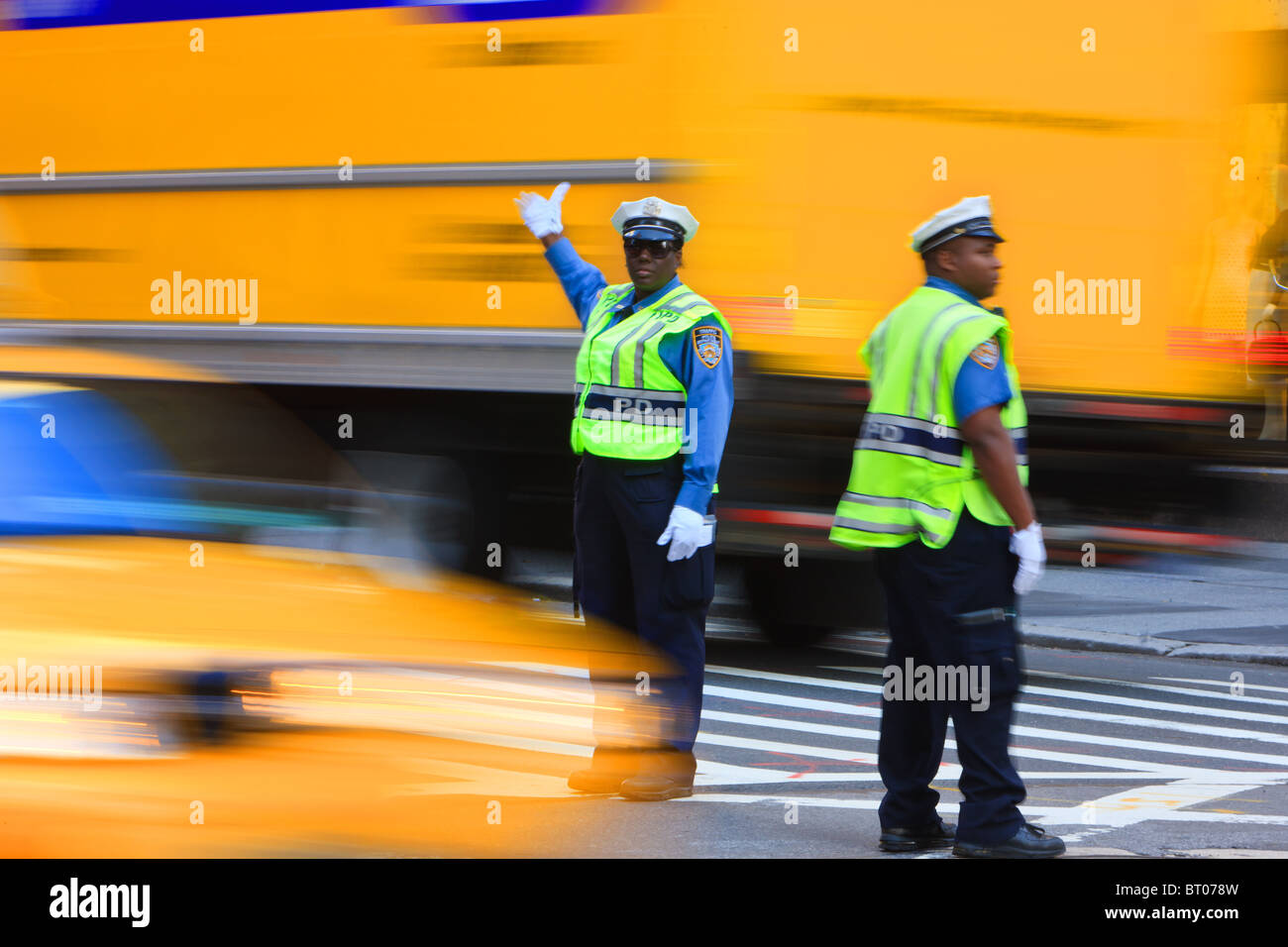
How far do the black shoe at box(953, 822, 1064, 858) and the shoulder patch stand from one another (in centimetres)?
129

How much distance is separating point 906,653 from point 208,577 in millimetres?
2089

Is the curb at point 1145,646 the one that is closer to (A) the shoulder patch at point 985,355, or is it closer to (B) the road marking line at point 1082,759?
(B) the road marking line at point 1082,759

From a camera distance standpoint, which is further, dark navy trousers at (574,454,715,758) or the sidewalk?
the sidewalk

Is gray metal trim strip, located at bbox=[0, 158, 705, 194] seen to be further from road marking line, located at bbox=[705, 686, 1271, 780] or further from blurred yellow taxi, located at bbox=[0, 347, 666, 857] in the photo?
blurred yellow taxi, located at bbox=[0, 347, 666, 857]

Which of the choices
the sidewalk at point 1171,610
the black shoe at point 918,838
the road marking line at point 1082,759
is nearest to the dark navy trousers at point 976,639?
the black shoe at point 918,838

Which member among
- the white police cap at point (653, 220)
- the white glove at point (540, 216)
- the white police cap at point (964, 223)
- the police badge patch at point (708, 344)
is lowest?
the police badge patch at point (708, 344)

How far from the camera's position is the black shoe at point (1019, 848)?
215 inches

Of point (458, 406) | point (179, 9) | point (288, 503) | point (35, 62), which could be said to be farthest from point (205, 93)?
point (288, 503)

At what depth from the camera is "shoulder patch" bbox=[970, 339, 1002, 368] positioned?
5.38m

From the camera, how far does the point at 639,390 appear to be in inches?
247

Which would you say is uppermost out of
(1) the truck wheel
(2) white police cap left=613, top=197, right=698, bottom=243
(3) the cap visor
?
(2) white police cap left=613, top=197, right=698, bottom=243

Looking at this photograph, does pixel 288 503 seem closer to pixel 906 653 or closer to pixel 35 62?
pixel 906 653

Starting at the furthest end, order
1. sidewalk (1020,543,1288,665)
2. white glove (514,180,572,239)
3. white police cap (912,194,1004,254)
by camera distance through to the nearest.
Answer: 1. sidewalk (1020,543,1288,665)
2. white glove (514,180,572,239)
3. white police cap (912,194,1004,254)

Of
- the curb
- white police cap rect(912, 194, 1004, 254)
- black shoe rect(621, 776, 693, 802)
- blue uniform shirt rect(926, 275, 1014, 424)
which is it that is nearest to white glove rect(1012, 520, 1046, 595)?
blue uniform shirt rect(926, 275, 1014, 424)
